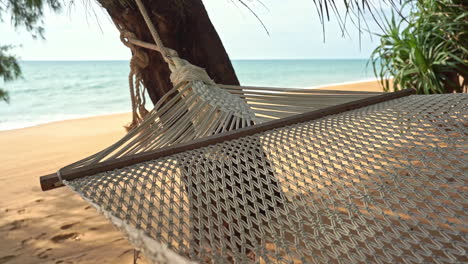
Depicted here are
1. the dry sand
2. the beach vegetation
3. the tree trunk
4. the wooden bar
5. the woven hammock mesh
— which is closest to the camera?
the woven hammock mesh

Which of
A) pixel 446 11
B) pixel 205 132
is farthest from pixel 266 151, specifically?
pixel 446 11

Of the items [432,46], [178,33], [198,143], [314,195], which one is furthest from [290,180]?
[432,46]

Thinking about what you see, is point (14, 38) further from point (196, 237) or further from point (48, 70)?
point (196, 237)

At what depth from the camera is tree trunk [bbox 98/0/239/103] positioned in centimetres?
106

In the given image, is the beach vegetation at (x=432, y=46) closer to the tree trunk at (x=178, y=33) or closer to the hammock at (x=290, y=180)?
the tree trunk at (x=178, y=33)

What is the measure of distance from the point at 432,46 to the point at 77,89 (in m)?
10.6

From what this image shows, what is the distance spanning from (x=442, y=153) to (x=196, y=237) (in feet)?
1.31

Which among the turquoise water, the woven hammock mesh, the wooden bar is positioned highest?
the wooden bar

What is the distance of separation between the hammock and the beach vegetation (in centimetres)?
122

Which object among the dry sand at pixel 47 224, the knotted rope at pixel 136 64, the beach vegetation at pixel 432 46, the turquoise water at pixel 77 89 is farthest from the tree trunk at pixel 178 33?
the turquoise water at pixel 77 89

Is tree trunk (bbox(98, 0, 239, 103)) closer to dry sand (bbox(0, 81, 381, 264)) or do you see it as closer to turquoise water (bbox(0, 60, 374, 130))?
dry sand (bbox(0, 81, 381, 264))

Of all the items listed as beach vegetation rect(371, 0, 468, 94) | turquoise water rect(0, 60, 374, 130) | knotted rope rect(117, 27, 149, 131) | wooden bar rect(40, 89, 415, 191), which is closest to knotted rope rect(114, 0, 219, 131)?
knotted rope rect(117, 27, 149, 131)

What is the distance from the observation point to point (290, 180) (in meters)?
0.60

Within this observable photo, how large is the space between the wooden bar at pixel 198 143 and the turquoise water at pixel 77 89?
541 centimetres
